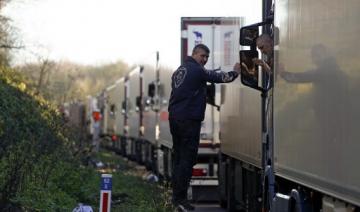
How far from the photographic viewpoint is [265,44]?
34.6ft

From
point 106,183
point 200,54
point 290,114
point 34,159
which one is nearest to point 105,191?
point 106,183

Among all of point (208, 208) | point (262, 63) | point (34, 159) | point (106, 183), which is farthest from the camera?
point (208, 208)

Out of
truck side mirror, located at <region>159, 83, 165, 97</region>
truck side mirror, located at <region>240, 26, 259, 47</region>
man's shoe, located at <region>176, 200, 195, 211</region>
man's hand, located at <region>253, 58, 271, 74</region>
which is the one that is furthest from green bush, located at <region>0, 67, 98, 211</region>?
man's hand, located at <region>253, 58, 271, 74</region>

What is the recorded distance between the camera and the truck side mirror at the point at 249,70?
10688 millimetres

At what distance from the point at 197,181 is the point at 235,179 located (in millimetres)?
2582

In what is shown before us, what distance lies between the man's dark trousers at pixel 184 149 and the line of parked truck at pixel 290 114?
0.80 metres

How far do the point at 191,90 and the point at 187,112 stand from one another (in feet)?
0.95

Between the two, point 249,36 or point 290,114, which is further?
point 249,36

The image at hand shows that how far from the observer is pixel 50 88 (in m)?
42.2

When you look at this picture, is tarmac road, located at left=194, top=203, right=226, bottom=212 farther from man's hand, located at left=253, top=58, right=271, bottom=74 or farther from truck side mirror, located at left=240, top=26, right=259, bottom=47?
man's hand, located at left=253, top=58, right=271, bottom=74

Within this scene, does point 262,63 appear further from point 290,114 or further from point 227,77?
point 290,114

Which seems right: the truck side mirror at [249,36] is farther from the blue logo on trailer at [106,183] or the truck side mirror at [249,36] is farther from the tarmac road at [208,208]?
the tarmac road at [208,208]

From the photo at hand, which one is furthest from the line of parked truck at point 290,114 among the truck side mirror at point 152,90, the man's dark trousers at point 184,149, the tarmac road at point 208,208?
the truck side mirror at point 152,90

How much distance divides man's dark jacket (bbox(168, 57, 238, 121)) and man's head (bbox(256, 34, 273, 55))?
1330 millimetres
